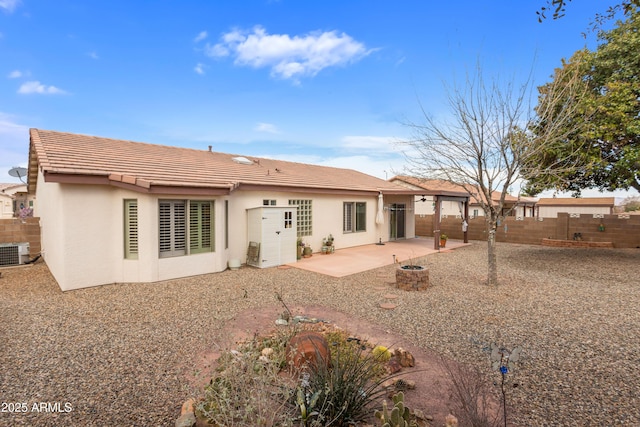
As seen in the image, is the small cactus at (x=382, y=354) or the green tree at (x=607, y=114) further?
the green tree at (x=607, y=114)

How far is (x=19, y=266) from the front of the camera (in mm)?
11320

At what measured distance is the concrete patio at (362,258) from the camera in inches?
430

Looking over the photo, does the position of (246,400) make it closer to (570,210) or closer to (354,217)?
(354,217)

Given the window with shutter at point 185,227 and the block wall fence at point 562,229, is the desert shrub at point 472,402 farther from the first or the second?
the block wall fence at point 562,229

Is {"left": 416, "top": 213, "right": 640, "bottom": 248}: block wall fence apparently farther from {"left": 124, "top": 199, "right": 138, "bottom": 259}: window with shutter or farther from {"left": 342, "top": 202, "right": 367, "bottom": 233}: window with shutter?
{"left": 124, "top": 199, "right": 138, "bottom": 259}: window with shutter

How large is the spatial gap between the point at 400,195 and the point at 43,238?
17.2 m

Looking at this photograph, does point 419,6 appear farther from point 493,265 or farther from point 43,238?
point 43,238

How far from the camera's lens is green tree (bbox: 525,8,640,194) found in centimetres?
1011

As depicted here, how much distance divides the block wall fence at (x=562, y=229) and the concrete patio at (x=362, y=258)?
106 inches

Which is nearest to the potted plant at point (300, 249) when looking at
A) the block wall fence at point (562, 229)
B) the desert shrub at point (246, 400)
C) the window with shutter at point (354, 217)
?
the window with shutter at point (354, 217)

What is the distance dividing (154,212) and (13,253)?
715 centimetres

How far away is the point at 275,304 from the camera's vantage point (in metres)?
7.05

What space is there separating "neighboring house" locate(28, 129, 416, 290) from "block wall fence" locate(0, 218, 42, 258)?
0.58 m

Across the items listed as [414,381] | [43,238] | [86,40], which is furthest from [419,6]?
[43,238]
